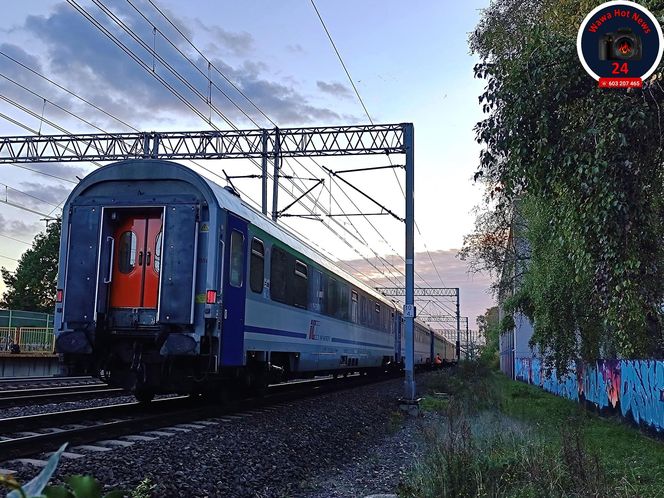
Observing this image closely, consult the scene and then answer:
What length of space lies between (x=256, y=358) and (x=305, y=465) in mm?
3429

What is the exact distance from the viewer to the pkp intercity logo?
5.20 metres

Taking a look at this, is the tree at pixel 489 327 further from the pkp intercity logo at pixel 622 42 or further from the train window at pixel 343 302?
the pkp intercity logo at pixel 622 42

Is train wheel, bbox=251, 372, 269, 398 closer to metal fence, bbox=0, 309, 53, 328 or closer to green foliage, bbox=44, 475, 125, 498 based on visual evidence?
green foliage, bbox=44, 475, 125, 498

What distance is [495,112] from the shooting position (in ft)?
25.3

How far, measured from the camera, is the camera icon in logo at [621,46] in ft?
17.0

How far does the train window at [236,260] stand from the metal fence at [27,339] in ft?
68.8

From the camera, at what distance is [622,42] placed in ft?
17.1

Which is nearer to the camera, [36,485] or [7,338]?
[36,485]

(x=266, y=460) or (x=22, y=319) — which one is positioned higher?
(x=22, y=319)

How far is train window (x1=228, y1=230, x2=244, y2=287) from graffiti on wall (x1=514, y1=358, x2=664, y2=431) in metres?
7.63

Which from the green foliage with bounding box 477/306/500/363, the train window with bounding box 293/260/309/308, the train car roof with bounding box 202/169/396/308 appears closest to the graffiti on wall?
the train car roof with bounding box 202/169/396/308

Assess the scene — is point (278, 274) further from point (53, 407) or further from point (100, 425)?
point (100, 425)

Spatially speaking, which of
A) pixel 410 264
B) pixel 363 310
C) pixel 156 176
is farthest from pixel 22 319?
pixel 156 176

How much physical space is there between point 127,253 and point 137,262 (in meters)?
0.24
